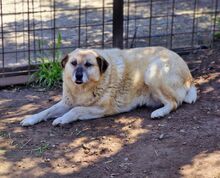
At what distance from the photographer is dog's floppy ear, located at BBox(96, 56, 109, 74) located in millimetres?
6398

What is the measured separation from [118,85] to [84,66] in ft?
1.75

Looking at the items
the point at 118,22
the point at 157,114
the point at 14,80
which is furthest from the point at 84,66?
the point at 118,22

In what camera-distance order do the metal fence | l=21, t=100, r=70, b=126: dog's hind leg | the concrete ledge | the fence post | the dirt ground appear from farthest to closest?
the metal fence → the fence post → the concrete ledge → l=21, t=100, r=70, b=126: dog's hind leg → the dirt ground

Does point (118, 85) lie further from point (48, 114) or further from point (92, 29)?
point (92, 29)

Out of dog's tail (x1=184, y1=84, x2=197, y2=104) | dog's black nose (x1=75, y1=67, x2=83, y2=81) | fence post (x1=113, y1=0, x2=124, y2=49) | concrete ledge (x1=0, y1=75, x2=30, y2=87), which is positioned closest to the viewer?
dog's black nose (x1=75, y1=67, x2=83, y2=81)

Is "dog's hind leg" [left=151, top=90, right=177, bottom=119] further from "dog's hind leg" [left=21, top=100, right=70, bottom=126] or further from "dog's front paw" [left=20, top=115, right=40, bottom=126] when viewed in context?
"dog's front paw" [left=20, top=115, right=40, bottom=126]

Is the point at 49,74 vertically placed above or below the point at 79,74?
below

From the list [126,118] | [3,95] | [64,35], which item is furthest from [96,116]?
[64,35]

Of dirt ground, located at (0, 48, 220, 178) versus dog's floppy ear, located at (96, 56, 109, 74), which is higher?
dog's floppy ear, located at (96, 56, 109, 74)

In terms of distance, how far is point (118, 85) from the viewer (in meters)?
6.64

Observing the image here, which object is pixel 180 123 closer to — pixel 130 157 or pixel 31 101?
pixel 130 157

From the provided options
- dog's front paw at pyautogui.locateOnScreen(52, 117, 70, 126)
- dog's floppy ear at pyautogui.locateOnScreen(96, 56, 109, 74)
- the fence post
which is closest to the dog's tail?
dog's floppy ear at pyautogui.locateOnScreen(96, 56, 109, 74)

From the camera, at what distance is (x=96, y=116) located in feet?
21.4

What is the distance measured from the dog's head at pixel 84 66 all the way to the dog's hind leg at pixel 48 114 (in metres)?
0.41
